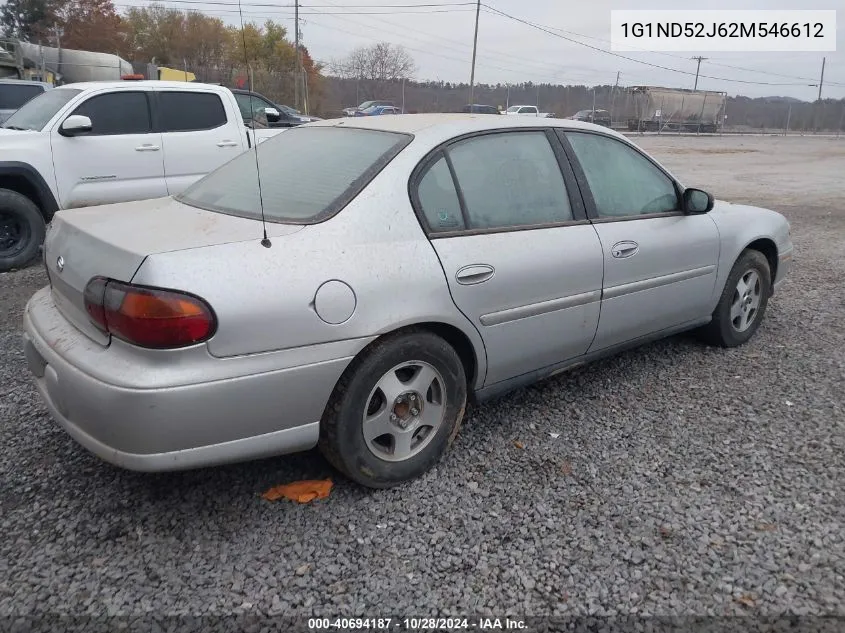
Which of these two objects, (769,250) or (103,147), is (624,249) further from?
(103,147)

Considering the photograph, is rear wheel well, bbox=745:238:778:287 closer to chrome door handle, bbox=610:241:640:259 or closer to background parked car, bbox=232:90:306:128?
chrome door handle, bbox=610:241:640:259

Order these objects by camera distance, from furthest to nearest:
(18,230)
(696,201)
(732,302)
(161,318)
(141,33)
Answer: (141,33), (18,230), (732,302), (696,201), (161,318)

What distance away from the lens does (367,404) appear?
2.74 metres

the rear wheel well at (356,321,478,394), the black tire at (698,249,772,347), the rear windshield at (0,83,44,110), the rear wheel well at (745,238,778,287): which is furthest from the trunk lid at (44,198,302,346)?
the rear windshield at (0,83,44,110)

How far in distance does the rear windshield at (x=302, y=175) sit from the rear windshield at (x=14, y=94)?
10754 mm

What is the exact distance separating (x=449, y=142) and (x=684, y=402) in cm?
196

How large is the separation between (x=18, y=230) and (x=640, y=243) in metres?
5.75

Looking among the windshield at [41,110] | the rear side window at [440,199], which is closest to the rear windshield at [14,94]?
the windshield at [41,110]

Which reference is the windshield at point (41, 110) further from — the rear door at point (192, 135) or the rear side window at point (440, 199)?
the rear side window at point (440, 199)

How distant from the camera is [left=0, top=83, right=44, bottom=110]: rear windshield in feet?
39.3

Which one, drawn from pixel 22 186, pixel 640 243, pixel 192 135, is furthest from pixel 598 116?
pixel 640 243

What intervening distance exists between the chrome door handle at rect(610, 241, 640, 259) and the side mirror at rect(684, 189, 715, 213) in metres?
0.60

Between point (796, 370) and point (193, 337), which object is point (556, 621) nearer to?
point (193, 337)

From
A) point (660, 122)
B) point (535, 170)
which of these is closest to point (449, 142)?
point (535, 170)
